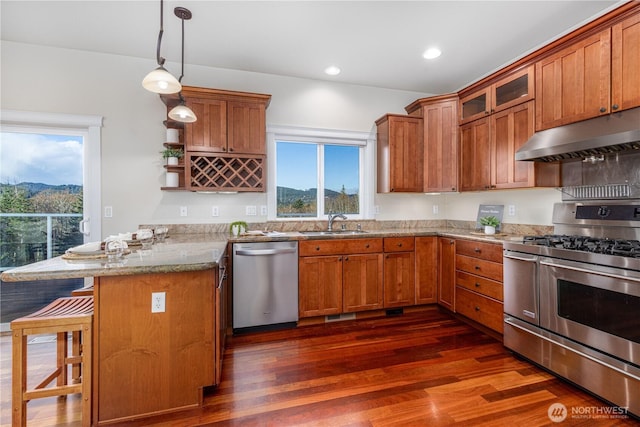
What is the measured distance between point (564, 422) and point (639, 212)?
156cm

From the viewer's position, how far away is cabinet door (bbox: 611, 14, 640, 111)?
78.1 inches

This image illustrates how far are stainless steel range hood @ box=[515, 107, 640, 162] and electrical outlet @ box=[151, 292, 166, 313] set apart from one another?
2904 millimetres

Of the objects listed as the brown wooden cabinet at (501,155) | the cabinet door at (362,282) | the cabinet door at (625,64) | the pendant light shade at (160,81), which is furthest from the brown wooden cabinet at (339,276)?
the cabinet door at (625,64)

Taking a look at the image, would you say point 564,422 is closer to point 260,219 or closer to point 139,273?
point 139,273

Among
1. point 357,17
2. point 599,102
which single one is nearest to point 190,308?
point 357,17

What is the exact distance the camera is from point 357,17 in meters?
2.51

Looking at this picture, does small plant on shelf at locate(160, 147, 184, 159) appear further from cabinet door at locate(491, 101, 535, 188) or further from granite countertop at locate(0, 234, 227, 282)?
cabinet door at locate(491, 101, 535, 188)

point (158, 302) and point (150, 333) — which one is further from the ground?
point (158, 302)

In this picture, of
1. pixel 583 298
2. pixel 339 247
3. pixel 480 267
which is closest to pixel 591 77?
pixel 583 298

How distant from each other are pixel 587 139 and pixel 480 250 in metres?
1.20

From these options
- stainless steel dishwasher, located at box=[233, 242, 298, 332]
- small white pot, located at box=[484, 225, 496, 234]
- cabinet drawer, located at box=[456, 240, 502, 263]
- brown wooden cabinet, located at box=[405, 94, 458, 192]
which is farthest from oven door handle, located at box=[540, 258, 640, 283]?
stainless steel dishwasher, located at box=[233, 242, 298, 332]

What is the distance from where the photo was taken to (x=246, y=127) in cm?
318

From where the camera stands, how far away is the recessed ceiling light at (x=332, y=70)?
341cm

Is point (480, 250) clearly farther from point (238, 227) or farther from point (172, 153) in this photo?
point (172, 153)
